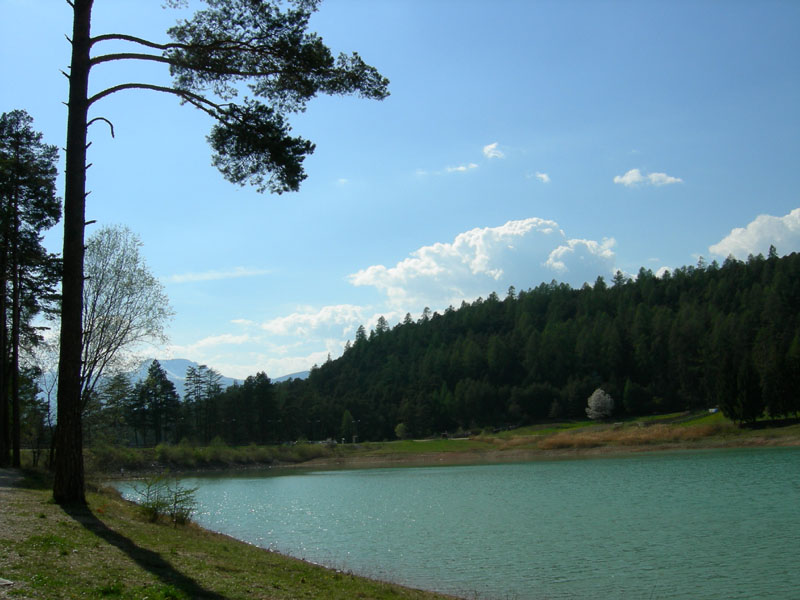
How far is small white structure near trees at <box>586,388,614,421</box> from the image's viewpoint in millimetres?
113312

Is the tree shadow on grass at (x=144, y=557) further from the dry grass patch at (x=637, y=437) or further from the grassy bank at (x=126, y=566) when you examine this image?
the dry grass patch at (x=637, y=437)

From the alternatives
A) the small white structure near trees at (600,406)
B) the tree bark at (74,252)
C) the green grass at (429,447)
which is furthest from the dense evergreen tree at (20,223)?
the small white structure near trees at (600,406)

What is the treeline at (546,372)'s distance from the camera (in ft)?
366

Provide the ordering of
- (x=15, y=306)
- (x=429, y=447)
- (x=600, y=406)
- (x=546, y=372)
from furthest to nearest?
(x=546, y=372) → (x=600, y=406) → (x=429, y=447) → (x=15, y=306)

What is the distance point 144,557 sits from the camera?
35.2 feet

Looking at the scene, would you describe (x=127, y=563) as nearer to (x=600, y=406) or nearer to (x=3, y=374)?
(x=3, y=374)

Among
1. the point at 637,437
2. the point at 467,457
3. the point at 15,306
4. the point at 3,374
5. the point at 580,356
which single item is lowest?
the point at 467,457

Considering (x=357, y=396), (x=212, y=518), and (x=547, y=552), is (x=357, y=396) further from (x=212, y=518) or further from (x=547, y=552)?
(x=547, y=552)

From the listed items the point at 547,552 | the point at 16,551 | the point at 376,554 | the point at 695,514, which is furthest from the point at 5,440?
the point at 695,514

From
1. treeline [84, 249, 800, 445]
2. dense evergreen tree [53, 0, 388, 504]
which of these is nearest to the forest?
treeline [84, 249, 800, 445]

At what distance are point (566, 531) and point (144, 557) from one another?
52.7 feet

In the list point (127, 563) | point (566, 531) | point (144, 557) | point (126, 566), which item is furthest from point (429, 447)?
point (126, 566)

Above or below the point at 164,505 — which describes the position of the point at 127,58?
above

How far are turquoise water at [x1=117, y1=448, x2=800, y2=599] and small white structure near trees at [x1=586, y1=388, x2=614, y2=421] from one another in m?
70.1
